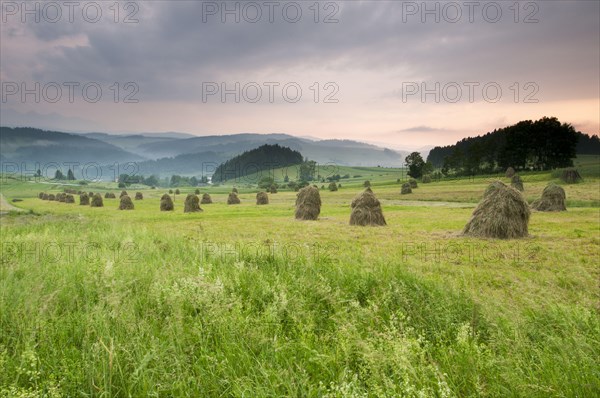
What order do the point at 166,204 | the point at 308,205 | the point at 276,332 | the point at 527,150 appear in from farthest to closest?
the point at 527,150 < the point at 166,204 < the point at 308,205 < the point at 276,332

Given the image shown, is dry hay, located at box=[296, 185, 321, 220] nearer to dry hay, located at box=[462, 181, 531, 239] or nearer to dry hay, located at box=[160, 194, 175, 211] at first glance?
dry hay, located at box=[462, 181, 531, 239]

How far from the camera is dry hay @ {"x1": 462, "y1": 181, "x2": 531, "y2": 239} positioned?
49.9 feet

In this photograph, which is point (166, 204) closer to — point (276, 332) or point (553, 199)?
point (553, 199)

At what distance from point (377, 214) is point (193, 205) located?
23586mm

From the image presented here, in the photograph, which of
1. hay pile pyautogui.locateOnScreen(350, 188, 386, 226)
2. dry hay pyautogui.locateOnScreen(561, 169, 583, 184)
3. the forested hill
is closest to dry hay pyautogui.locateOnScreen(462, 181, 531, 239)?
hay pile pyautogui.locateOnScreen(350, 188, 386, 226)

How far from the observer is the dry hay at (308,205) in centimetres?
2636

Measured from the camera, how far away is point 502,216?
15328 mm

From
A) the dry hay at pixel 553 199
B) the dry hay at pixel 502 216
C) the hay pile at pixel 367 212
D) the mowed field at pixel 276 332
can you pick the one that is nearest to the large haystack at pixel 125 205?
the hay pile at pixel 367 212

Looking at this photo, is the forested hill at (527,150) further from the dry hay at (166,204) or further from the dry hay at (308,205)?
the dry hay at (166,204)

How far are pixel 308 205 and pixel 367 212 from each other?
21.2 feet

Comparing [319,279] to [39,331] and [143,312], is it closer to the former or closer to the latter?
[143,312]

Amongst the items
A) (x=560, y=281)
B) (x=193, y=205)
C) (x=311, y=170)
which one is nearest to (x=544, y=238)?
(x=560, y=281)

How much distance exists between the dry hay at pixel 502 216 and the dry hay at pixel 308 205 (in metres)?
12.5

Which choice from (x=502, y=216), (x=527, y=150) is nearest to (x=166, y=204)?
(x=502, y=216)
